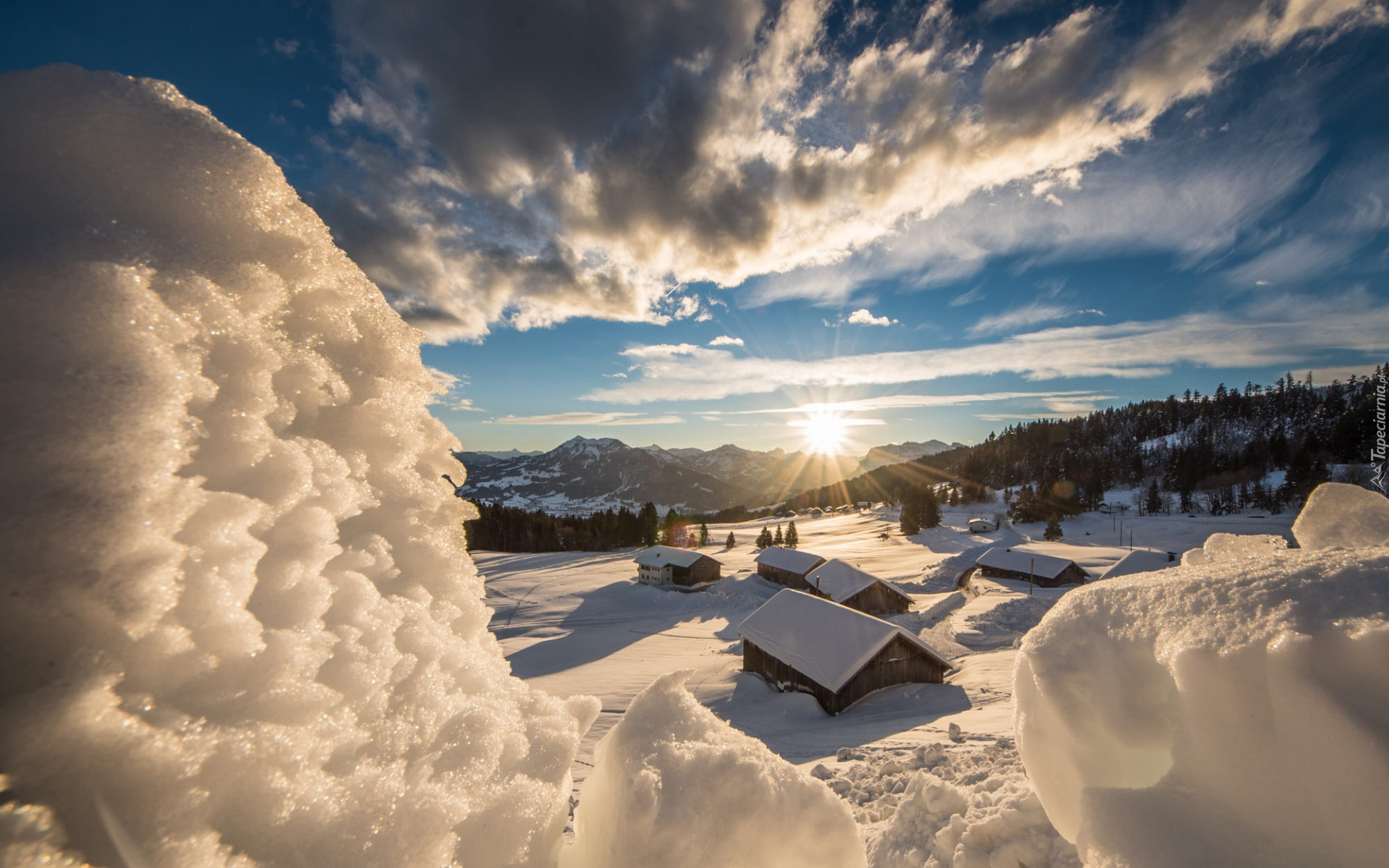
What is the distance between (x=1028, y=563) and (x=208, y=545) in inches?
2139

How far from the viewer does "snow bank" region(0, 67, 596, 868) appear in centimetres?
82

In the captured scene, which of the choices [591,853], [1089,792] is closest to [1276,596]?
[1089,792]

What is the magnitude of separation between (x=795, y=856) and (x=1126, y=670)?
1.66 metres

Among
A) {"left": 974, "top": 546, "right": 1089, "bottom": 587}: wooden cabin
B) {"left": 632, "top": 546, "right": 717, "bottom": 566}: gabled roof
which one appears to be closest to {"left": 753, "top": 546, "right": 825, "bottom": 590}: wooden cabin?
{"left": 632, "top": 546, "right": 717, "bottom": 566}: gabled roof

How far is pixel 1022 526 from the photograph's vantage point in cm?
8500

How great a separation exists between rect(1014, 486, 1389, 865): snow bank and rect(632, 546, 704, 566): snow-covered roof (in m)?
47.2

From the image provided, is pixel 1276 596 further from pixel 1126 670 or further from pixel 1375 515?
pixel 1375 515

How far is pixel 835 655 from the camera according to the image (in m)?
19.3

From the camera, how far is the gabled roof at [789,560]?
1880 inches

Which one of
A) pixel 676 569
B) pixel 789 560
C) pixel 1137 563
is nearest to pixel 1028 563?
pixel 1137 563

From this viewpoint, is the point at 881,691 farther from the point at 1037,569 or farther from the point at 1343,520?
the point at 1037,569

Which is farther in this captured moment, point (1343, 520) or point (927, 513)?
point (927, 513)

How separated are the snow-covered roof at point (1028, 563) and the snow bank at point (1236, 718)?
166 feet

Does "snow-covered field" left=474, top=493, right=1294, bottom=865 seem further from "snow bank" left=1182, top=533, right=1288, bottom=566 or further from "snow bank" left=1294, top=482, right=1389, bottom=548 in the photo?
"snow bank" left=1294, top=482, right=1389, bottom=548
